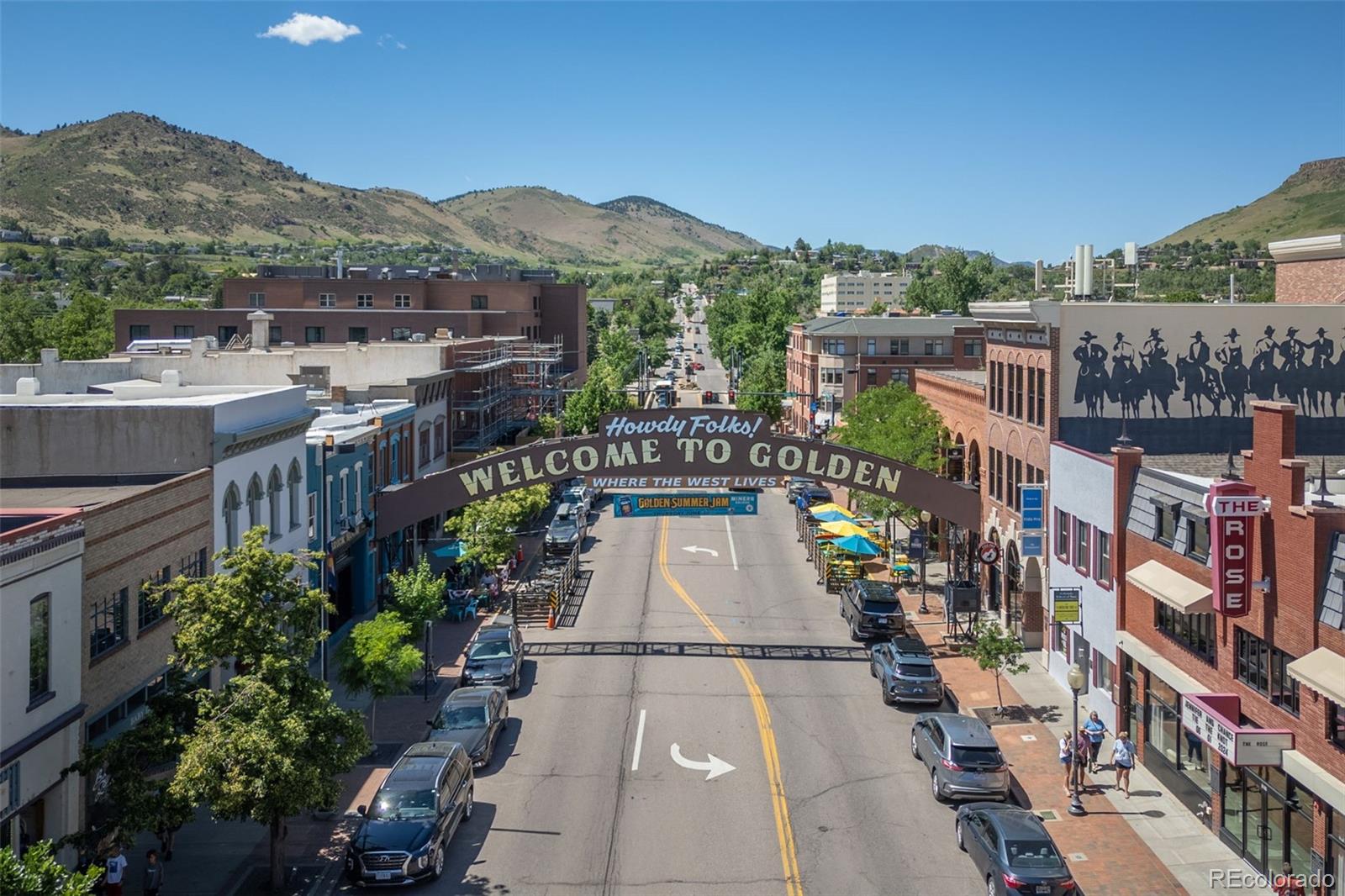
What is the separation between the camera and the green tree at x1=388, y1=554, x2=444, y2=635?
35625mm

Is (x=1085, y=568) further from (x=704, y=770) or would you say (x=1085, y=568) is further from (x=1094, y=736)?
(x=704, y=770)

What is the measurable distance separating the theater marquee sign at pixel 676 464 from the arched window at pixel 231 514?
8.26 metres

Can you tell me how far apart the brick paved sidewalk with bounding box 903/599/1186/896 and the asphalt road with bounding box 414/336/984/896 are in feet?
7.66

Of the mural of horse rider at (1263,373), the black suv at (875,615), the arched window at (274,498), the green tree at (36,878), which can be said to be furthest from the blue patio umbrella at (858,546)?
the green tree at (36,878)

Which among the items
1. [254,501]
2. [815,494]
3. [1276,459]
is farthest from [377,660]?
[815,494]

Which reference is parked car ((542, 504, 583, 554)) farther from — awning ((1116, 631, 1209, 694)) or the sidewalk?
awning ((1116, 631, 1209, 694))

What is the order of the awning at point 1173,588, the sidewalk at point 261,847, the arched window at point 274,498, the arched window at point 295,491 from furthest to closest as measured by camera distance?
the arched window at point 295,491
the arched window at point 274,498
the awning at point 1173,588
the sidewalk at point 261,847

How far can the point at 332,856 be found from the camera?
24562 mm

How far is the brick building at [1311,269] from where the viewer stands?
141ft

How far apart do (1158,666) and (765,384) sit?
288 ft

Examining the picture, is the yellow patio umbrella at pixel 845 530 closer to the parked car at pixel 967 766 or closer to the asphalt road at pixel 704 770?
the asphalt road at pixel 704 770

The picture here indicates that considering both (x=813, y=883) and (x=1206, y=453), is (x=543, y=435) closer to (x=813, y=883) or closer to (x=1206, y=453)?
(x=1206, y=453)

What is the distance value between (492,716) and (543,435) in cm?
4631

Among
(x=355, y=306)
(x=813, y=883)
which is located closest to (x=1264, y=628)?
(x=813, y=883)
